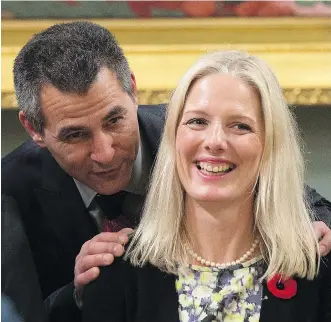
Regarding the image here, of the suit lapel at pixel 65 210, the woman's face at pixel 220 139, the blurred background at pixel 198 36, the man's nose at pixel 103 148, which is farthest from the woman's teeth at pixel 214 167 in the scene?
the blurred background at pixel 198 36

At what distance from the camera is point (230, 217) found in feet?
3.77

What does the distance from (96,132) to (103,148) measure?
4 cm

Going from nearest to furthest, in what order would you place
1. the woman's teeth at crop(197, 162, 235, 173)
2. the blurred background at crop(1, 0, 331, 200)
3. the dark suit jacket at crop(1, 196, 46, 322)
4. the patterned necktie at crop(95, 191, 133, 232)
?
1. the woman's teeth at crop(197, 162, 235, 173)
2. the dark suit jacket at crop(1, 196, 46, 322)
3. the patterned necktie at crop(95, 191, 133, 232)
4. the blurred background at crop(1, 0, 331, 200)

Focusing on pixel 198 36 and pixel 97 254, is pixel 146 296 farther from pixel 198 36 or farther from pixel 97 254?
pixel 198 36

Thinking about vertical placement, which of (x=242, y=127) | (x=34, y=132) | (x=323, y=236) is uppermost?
(x=242, y=127)

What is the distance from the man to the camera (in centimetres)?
131

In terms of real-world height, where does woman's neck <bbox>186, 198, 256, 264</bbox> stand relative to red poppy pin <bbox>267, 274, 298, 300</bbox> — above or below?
above

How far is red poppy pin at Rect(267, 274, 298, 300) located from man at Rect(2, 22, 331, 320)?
127 millimetres

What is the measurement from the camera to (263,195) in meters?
1.17

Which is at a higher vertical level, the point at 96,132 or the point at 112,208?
the point at 96,132

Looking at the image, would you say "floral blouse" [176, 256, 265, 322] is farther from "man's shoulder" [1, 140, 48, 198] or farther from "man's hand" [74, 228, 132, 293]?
"man's shoulder" [1, 140, 48, 198]

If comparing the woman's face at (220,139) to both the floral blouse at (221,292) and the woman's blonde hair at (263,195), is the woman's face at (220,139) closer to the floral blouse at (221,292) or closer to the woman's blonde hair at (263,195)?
the woman's blonde hair at (263,195)

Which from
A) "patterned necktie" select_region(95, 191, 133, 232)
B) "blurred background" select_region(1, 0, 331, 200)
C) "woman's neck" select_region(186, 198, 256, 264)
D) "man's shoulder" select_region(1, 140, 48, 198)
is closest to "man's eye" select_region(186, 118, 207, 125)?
"woman's neck" select_region(186, 198, 256, 264)

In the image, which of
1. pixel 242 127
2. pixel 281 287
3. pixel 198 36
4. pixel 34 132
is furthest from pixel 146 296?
pixel 198 36
